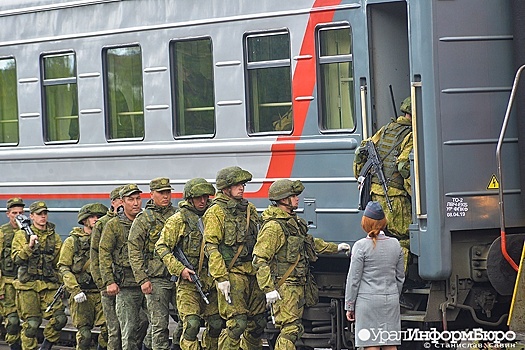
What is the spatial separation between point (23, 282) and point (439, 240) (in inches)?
185

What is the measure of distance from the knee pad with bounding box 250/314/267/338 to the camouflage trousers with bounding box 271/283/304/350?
49 cm

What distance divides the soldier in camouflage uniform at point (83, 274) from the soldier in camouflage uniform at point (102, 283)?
210 millimetres

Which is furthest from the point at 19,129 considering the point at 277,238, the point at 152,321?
the point at 277,238

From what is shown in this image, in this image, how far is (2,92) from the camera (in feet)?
47.4

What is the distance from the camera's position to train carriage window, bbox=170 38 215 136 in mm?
12219

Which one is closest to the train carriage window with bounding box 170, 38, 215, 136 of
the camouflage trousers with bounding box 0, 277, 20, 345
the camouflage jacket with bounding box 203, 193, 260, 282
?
the camouflage jacket with bounding box 203, 193, 260, 282

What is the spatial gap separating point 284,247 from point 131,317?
1.97 m

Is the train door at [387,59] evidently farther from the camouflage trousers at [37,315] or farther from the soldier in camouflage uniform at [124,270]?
the camouflage trousers at [37,315]

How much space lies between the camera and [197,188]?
37.2ft

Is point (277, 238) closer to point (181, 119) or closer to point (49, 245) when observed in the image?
point (181, 119)

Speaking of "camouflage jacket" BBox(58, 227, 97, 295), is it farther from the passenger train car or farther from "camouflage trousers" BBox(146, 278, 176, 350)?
"camouflage trousers" BBox(146, 278, 176, 350)

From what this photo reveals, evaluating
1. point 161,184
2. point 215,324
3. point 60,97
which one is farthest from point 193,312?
point 60,97

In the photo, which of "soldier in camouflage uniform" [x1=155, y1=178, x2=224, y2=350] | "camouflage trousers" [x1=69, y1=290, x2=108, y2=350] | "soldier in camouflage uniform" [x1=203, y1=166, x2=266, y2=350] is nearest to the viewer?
"soldier in camouflage uniform" [x1=203, y1=166, x2=266, y2=350]

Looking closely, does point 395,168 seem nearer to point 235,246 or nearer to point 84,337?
point 235,246
